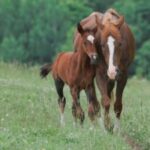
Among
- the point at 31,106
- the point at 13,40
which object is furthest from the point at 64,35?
the point at 31,106

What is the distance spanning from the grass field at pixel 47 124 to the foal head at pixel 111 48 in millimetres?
1061

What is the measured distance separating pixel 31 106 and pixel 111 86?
8.30ft

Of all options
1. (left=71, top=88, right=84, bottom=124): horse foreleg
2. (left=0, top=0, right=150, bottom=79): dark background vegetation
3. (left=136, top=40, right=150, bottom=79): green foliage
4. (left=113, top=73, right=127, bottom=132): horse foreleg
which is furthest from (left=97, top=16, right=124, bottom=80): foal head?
(left=0, top=0, right=150, bottom=79): dark background vegetation

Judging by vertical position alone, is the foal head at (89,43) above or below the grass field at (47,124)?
above

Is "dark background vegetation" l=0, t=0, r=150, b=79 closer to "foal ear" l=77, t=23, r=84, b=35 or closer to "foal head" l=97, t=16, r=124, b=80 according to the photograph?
"foal ear" l=77, t=23, r=84, b=35

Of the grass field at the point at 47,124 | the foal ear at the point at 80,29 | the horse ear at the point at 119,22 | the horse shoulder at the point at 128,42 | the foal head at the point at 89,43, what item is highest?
the horse ear at the point at 119,22

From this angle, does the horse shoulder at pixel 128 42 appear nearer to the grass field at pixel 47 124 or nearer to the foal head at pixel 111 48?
the foal head at pixel 111 48

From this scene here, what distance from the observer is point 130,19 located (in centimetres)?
8594

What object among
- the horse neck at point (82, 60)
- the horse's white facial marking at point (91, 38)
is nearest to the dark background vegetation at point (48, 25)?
the horse neck at point (82, 60)

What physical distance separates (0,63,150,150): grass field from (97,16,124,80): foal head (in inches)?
41.8

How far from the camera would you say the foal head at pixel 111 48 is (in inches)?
610

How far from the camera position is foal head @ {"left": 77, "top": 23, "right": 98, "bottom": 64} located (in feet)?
52.2

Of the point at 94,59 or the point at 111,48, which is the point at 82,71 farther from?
the point at 111,48

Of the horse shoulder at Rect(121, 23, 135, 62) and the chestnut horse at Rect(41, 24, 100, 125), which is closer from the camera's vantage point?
the chestnut horse at Rect(41, 24, 100, 125)
